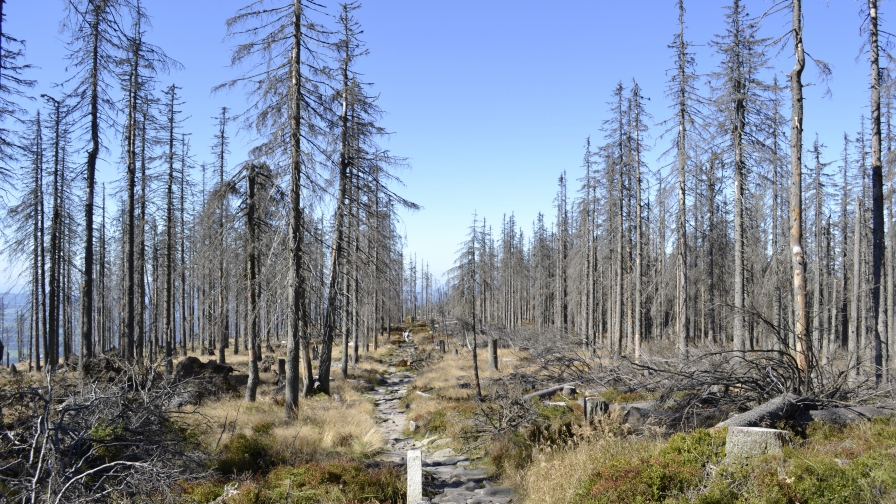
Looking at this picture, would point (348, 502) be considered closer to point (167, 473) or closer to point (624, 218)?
point (167, 473)

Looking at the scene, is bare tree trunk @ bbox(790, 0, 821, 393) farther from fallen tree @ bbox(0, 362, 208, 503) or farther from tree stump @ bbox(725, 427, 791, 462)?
fallen tree @ bbox(0, 362, 208, 503)

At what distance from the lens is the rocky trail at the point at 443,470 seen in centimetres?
824


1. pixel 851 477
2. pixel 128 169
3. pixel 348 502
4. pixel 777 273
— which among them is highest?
pixel 128 169

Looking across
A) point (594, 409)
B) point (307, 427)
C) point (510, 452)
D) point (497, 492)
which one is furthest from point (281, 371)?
point (497, 492)

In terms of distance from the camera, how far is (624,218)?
82.1 ft

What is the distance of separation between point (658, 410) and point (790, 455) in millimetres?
3398

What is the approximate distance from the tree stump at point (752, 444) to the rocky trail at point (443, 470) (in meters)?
3.17

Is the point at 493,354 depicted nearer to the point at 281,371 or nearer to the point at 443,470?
the point at 281,371

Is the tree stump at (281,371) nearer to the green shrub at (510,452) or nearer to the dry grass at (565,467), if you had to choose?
the green shrub at (510,452)

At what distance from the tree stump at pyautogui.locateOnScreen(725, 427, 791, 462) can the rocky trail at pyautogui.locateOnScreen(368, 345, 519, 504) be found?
3174mm

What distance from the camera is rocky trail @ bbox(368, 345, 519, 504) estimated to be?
8.24 meters

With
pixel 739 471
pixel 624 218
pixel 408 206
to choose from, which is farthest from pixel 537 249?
pixel 739 471

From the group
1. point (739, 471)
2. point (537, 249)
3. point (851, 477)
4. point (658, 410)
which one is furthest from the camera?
point (537, 249)

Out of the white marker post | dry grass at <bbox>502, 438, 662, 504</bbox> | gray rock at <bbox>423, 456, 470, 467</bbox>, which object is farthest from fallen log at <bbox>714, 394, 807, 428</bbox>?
gray rock at <bbox>423, 456, 470, 467</bbox>
